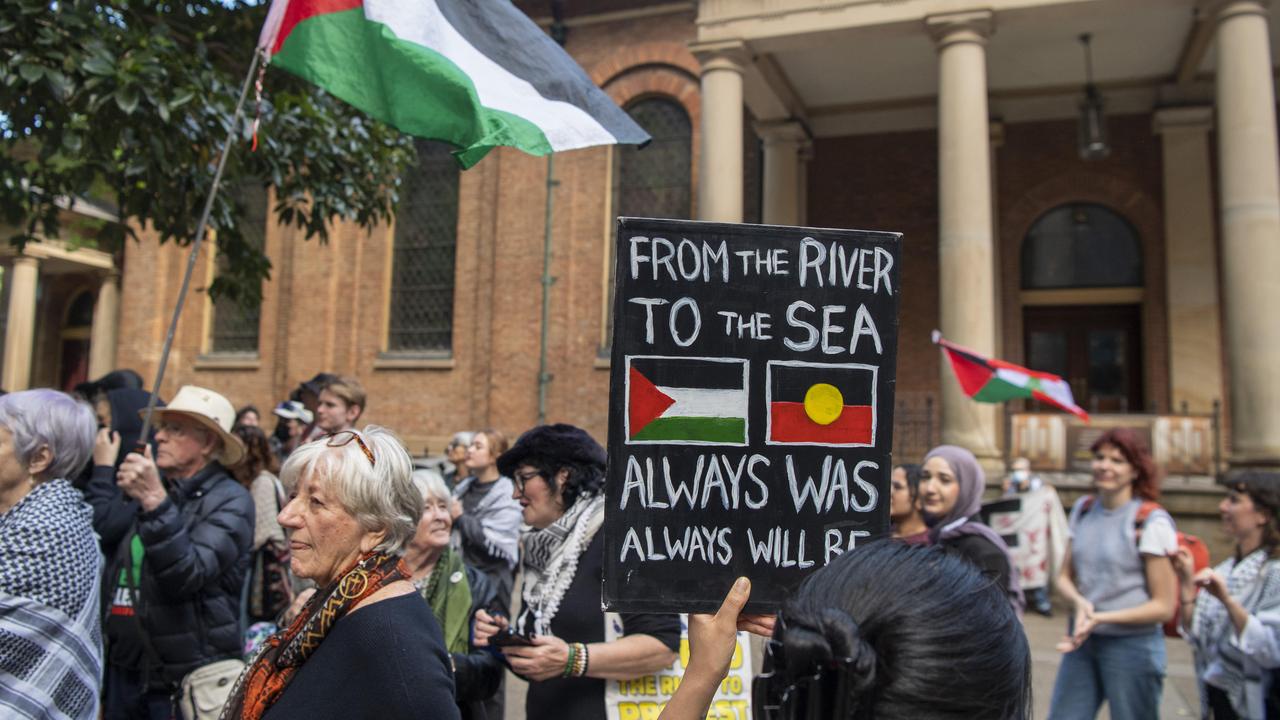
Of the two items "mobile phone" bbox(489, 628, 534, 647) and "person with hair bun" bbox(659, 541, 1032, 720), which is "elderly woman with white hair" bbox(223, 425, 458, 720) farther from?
"person with hair bun" bbox(659, 541, 1032, 720)

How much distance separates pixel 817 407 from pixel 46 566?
223cm

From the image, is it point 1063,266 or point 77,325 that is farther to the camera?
point 77,325

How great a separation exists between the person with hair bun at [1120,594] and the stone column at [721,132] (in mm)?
8207

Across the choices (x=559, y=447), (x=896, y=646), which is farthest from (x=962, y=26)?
(x=896, y=646)

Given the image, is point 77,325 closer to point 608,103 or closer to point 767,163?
point 767,163

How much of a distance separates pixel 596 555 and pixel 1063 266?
15350 mm

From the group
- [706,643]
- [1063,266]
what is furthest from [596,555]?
[1063,266]

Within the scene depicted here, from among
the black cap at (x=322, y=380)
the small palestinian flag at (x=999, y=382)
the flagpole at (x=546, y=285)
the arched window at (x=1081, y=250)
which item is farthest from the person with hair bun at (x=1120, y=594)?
the arched window at (x=1081, y=250)

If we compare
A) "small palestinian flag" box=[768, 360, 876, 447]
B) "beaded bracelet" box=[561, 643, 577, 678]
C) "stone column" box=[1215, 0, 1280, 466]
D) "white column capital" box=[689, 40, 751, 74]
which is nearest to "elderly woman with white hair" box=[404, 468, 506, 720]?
"beaded bracelet" box=[561, 643, 577, 678]

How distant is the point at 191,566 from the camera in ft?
11.3

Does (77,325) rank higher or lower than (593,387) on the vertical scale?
higher

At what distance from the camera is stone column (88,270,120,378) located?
23.0 meters

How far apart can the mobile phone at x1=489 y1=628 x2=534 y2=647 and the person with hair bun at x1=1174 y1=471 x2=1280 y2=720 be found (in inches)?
112

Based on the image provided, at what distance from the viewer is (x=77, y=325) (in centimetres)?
2627
